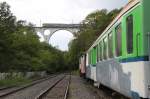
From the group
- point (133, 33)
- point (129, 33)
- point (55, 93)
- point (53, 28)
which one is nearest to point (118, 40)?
point (129, 33)

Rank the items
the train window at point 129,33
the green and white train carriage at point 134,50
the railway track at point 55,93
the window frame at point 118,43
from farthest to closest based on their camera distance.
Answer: the railway track at point 55,93 → the window frame at point 118,43 → the train window at point 129,33 → the green and white train carriage at point 134,50

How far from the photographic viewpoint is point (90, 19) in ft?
282

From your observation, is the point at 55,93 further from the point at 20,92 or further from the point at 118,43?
the point at 118,43

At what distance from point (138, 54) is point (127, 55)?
3.93ft

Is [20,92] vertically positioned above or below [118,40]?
below

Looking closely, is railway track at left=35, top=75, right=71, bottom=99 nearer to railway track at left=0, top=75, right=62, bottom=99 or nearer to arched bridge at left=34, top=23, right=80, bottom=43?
railway track at left=0, top=75, right=62, bottom=99

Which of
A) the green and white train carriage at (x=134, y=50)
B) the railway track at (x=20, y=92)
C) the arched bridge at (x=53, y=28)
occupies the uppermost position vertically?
the arched bridge at (x=53, y=28)

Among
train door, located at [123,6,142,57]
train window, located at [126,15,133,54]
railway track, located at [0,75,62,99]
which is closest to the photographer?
train door, located at [123,6,142,57]

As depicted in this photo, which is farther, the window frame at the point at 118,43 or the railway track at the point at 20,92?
the railway track at the point at 20,92

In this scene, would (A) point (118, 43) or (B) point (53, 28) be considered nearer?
(A) point (118, 43)

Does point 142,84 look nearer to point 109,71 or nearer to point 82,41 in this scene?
point 109,71

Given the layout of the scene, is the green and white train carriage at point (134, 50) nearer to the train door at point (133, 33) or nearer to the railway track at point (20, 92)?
the train door at point (133, 33)

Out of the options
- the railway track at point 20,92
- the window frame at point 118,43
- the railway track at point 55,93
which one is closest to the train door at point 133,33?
the window frame at point 118,43

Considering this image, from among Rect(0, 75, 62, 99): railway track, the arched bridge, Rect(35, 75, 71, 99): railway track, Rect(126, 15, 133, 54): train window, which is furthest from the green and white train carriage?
the arched bridge
